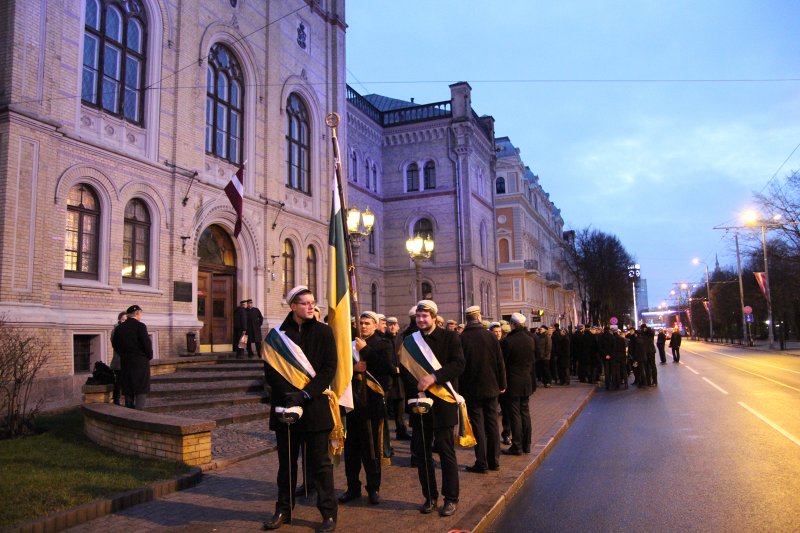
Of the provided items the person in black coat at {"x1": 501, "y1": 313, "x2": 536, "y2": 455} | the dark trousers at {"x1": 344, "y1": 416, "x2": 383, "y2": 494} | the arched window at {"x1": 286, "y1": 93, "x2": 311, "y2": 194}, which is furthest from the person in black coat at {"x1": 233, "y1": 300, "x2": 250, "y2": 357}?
the dark trousers at {"x1": 344, "y1": 416, "x2": 383, "y2": 494}

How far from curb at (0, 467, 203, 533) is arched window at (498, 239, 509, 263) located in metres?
46.1

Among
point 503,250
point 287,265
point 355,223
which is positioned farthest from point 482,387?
point 503,250

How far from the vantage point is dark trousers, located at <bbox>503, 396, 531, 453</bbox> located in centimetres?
857

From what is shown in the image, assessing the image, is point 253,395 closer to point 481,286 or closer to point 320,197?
point 320,197

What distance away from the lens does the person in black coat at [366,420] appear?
6188 millimetres

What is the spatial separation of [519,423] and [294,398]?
4608 millimetres

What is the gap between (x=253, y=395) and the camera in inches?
520

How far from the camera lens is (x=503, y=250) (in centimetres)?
5206

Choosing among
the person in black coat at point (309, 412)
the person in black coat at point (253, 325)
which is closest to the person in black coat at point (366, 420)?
the person in black coat at point (309, 412)

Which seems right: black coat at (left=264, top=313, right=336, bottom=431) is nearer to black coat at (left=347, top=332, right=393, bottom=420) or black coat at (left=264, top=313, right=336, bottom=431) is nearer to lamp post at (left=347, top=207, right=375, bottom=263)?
black coat at (left=347, top=332, right=393, bottom=420)

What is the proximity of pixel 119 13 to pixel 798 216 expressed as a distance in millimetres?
40009

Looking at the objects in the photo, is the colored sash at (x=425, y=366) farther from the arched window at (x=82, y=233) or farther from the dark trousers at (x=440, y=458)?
the arched window at (x=82, y=233)

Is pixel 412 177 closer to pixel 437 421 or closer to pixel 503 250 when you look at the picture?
pixel 503 250

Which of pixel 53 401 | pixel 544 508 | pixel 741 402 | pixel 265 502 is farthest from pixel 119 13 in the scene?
pixel 741 402
